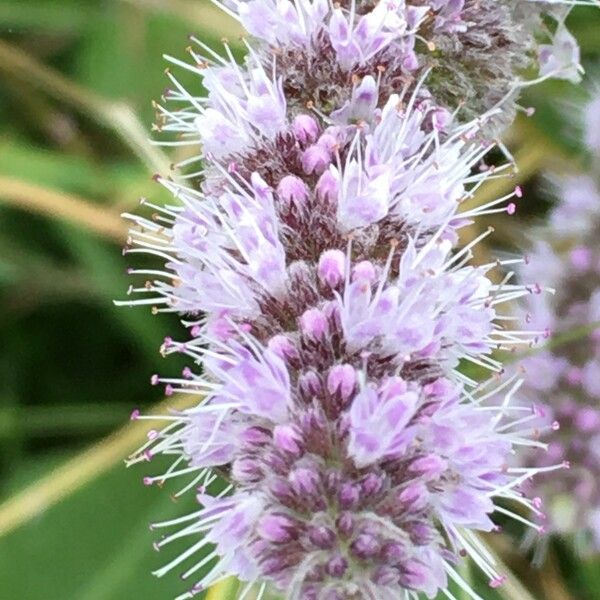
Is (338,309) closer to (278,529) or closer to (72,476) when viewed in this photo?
(278,529)

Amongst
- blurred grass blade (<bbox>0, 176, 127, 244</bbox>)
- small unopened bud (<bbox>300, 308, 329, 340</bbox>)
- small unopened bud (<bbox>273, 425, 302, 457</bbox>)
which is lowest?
blurred grass blade (<bbox>0, 176, 127, 244</bbox>)

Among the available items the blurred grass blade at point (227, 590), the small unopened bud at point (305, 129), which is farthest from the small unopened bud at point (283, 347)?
the blurred grass blade at point (227, 590)

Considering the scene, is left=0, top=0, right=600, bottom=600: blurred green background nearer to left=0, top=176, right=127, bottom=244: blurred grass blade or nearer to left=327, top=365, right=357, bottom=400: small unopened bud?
left=0, top=176, right=127, bottom=244: blurred grass blade

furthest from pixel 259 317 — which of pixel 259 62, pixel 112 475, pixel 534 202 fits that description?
pixel 534 202

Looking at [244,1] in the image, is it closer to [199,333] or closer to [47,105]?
[199,333]

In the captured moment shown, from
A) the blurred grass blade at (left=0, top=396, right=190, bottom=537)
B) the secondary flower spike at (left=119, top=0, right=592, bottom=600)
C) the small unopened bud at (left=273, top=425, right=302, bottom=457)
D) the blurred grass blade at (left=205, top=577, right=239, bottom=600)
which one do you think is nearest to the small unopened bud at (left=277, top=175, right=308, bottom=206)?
the secondary flower spike at (left=119, top=0, right=592, bottom=600)

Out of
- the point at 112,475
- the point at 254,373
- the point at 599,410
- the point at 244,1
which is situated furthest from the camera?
the point at 112,475

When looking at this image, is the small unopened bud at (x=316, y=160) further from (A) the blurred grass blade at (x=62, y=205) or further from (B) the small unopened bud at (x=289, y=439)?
(A) the blurred grass blade at (x=62, y=205)
